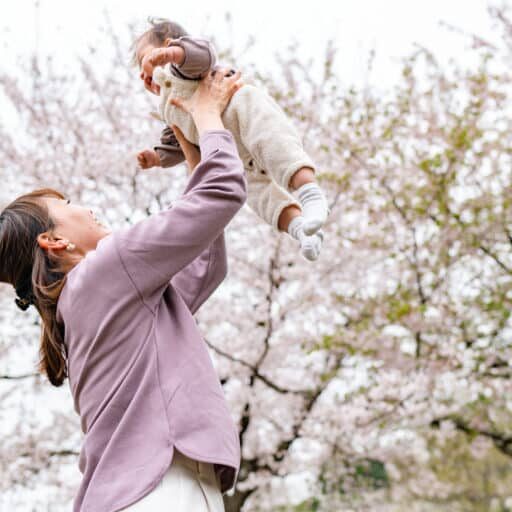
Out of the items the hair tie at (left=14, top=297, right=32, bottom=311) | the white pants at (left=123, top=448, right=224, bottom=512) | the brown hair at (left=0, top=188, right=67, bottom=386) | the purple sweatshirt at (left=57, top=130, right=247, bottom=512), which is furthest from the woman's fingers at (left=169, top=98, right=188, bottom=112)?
the white pants at (left=123, top=448, right=224, bottom=512)

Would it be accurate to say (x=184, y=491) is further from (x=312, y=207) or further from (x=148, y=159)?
(x=148, y=159)

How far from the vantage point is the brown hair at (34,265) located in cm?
168

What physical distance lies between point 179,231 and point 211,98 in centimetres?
46

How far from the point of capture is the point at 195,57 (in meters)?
1.72

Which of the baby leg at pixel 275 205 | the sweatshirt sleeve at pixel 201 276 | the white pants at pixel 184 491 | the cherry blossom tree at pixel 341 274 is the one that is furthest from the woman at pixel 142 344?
the cherry blossom tree at pixel 341 274

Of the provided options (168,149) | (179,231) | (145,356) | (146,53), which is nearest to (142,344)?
(145,356)

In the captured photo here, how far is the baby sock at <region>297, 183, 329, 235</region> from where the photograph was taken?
168cm

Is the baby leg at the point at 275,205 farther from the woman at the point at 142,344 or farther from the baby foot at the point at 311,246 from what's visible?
the woman at the point at 142,344

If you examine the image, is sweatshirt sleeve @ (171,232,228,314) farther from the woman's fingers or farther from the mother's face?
the woman's fingers

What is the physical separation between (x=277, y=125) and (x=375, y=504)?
8.11 m

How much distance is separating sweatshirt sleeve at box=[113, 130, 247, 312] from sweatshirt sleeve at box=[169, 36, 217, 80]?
283 mm

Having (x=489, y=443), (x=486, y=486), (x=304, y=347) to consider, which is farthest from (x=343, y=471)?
(x=486, y=486)

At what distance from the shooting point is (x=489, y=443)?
285 inches

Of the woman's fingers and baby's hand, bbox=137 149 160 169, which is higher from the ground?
the woman's fingers
